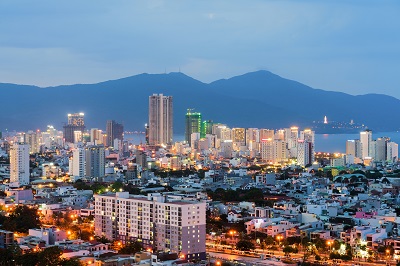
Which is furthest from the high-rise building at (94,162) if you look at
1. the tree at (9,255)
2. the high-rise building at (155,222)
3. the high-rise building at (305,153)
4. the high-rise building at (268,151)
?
the tree at (9,255)

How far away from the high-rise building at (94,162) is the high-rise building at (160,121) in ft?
66.2

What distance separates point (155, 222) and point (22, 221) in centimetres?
264

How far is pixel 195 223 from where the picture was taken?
35.1 feet

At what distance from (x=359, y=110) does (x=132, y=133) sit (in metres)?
29.7

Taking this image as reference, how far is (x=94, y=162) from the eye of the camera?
25312 mm

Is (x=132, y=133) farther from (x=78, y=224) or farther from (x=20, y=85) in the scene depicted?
(x=78, y=224)

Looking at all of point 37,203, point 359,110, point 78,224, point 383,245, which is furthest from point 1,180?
point 359,110

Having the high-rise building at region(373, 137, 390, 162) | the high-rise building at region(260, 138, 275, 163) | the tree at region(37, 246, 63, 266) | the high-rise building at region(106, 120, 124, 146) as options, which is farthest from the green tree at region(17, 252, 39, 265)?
the high-rise building at region(106, 120, 124, 146)

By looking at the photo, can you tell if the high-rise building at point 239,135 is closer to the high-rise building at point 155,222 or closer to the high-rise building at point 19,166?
the high-rise building at point 19,166

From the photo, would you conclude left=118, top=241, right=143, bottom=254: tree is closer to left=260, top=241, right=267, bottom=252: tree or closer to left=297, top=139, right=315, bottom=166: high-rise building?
left=260, top=241, right=267, bottom=252: tree

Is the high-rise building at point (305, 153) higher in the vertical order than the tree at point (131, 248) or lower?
higher

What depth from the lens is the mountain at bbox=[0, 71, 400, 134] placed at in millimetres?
81562

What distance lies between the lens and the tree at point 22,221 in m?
12.0

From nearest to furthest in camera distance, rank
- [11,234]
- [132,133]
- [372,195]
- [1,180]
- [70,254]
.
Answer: [70,254], [11,234], [372,195], [1,180], [132,133]
